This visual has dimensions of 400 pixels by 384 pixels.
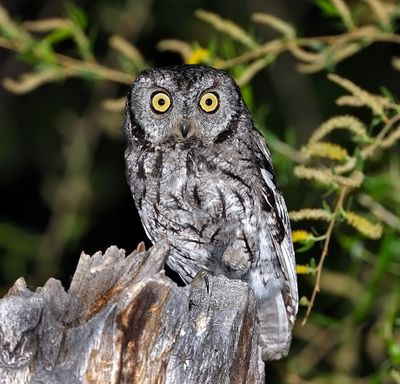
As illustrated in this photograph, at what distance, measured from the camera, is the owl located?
3.51 metres

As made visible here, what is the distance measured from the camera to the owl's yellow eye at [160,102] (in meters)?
3.64

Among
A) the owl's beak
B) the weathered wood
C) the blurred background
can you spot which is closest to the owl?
the owl's beak

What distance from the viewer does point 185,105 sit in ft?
11.9

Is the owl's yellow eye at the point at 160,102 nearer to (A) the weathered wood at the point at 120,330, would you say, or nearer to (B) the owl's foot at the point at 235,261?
(B) the owl's foot at the point at 235,261

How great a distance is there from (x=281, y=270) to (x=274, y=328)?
0.24 metres

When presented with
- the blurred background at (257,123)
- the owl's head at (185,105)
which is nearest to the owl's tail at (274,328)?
the blurred background at (257,123)

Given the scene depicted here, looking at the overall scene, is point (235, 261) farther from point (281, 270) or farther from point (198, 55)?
point (198, 55)

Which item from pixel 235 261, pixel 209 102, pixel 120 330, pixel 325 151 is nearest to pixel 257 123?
pixel 209 102

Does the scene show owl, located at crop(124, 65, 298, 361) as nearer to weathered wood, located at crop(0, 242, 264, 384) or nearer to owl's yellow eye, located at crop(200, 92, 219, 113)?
owl's yellow eye, located at crop(200, 92, 219, 113)

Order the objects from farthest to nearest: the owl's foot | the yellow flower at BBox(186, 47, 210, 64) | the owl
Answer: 1. the yellow flower at BBox(186, 47, 210, 64)
2. the owl's foot
3. the owl

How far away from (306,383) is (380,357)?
36.6 inches

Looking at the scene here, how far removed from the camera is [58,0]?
6094 millimetres

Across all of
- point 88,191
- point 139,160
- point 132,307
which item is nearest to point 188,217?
point 139,160

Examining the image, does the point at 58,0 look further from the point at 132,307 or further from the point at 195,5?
the point at 132,307
